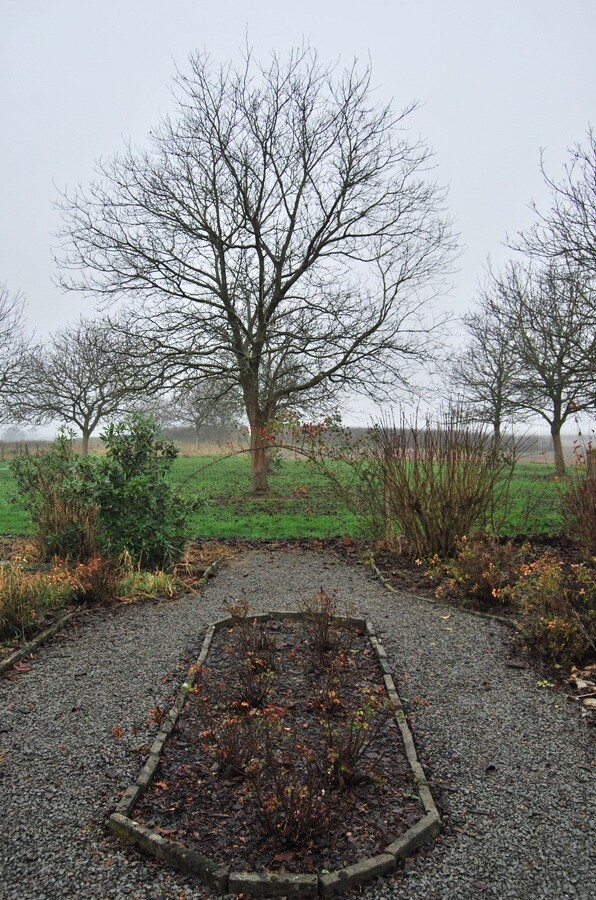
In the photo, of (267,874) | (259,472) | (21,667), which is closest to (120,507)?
(21,667)

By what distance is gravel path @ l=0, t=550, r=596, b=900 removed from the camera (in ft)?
7.72

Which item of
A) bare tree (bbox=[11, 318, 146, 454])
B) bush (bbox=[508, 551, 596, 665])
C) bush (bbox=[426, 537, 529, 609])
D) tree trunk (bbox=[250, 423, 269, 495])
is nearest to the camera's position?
bush (bbox=[508, 551, 596, 665])

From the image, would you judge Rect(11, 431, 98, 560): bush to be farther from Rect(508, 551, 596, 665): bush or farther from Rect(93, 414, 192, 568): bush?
Rect(508, 551, 596, 665): bush

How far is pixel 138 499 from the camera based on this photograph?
7.48 m

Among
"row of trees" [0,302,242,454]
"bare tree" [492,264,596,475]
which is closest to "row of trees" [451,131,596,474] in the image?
"bare tree" [492,264,596,475]

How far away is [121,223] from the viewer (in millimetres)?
12734

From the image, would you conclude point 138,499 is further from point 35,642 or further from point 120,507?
point 35,642

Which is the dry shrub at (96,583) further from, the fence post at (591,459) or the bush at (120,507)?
the fence post at (591,459)

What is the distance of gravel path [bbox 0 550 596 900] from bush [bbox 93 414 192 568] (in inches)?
66.3

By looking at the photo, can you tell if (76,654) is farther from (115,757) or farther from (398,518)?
(398,518)

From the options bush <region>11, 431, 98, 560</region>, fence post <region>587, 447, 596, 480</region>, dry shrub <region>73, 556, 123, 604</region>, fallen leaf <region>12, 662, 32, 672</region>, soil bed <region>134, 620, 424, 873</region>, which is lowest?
fallen leaf <region>12, 662, 32, 672</region>

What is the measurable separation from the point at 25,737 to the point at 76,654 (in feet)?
4.81

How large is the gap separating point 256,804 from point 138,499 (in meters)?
5.20

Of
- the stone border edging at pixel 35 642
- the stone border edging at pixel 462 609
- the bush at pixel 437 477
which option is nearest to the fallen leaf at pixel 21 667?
the stone border edging at pixel 35 642
